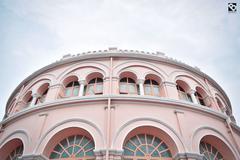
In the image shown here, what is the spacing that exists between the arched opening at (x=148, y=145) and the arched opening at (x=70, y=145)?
1.55 meters

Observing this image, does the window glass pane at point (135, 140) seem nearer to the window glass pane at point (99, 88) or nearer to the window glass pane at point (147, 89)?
the window glass pane at point (147, 89)

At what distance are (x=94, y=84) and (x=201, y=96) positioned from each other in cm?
656

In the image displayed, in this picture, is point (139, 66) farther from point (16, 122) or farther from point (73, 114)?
point (16, 122)

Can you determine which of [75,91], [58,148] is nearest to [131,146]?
[58,148]

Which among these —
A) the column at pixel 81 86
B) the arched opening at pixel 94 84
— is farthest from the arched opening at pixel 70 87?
the arched opening at pixel 94 84

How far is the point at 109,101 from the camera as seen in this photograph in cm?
849

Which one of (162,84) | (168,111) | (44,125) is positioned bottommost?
(44,125)

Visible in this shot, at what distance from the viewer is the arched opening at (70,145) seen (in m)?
7.82

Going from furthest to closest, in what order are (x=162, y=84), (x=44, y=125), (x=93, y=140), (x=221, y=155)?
(x=162, y=84) → (x=221, y=155) → (x=44, y=125) → (x=93, y=140)

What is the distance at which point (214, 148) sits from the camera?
9.07 meters

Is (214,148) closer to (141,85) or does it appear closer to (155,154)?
(155,154)

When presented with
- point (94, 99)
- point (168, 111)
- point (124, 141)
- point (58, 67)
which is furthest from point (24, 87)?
point (168, 111)

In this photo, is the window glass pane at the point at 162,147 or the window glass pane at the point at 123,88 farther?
the window glass pane at the point at 123,88

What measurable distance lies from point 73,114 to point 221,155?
7.20 m
